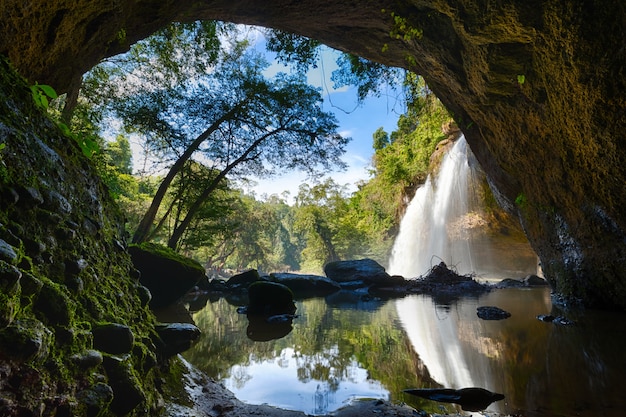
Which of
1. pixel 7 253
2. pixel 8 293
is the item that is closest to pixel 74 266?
pixel 7 253

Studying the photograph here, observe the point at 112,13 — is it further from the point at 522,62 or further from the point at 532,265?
the point at 532,265

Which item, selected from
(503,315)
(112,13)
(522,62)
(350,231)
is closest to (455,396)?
(503,315)

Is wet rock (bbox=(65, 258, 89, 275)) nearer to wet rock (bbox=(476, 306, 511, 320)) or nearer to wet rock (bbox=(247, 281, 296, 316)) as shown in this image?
wet rock (bbox=(247, 281, 296, 316))

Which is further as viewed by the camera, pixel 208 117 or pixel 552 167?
pixel 208 117

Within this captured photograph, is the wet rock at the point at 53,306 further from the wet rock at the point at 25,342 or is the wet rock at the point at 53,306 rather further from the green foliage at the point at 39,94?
the green foliage at the point at 39,94

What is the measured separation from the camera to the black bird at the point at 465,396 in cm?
289

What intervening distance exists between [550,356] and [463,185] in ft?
56.8

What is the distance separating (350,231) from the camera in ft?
117

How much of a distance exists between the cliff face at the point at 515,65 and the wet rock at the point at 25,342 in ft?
10.9

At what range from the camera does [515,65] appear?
20.9 feet

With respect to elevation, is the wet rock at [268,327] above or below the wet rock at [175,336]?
above

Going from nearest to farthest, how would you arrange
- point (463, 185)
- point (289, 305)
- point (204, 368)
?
1. point (204, 368)
2. point (289, 305)
3. point (463, 185)

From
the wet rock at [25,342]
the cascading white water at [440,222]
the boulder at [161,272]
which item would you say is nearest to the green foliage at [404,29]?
the wet rock at [25,342]

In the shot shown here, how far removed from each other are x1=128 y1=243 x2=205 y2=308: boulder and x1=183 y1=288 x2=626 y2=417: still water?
2.49 m
